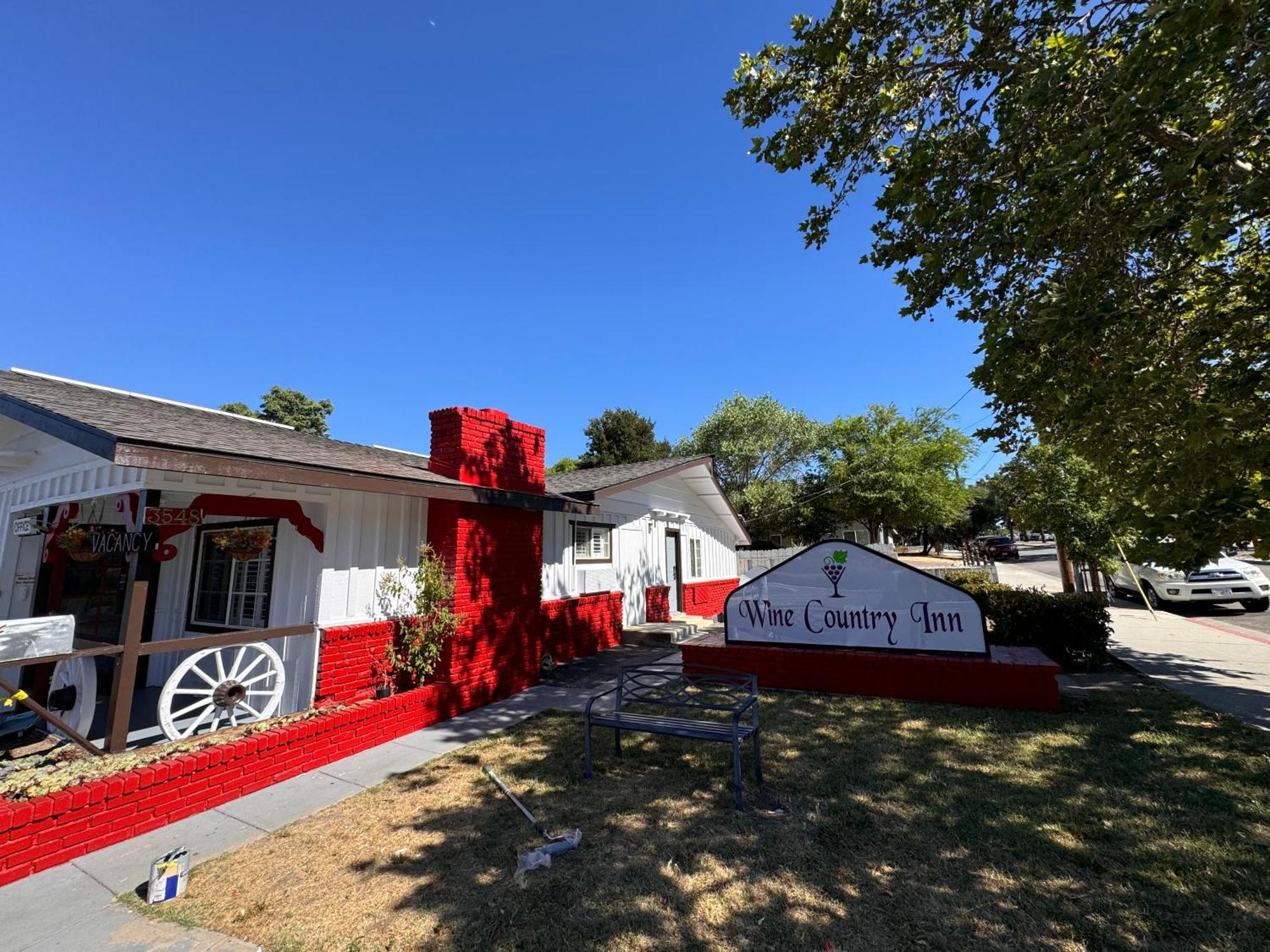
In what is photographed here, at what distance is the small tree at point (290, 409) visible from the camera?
45.1 meters

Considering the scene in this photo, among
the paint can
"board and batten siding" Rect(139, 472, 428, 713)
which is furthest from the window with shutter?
the paint can

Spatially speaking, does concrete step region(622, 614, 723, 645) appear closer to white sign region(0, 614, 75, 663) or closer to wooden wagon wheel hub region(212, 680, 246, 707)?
wooden wagon wheel hub region(212, 680, 246, 707)

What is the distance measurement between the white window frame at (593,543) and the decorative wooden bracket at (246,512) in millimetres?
5493

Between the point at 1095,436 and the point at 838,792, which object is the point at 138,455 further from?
the point at 1095,436

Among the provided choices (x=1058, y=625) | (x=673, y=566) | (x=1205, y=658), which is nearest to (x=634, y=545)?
(x=673, y=566)

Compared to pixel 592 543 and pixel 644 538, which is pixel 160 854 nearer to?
pixel 592 543

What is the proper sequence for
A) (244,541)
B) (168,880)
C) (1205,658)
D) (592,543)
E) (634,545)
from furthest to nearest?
(634,545), (592,543), (1205,658), (244,541), (168,880)

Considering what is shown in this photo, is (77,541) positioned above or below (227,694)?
above

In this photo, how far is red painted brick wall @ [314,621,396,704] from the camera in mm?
5574

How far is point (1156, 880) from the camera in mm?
3047

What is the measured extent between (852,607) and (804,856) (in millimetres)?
4172

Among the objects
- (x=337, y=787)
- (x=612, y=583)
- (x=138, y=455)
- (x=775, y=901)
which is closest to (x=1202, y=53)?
(x=775, y=901)

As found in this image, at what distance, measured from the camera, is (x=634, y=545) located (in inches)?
495

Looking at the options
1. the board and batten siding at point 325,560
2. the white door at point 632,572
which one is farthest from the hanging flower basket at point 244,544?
the white door at point 632,572
